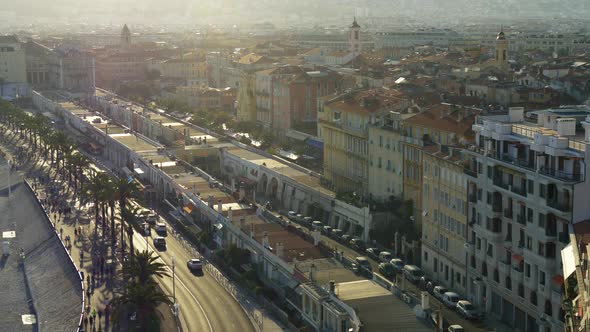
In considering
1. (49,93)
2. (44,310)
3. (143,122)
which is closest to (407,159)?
(44,310)

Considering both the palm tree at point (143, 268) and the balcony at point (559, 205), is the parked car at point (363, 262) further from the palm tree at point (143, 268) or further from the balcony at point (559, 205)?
the balcony at point (559, 205)

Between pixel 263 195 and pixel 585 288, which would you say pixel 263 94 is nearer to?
pixel 263 195

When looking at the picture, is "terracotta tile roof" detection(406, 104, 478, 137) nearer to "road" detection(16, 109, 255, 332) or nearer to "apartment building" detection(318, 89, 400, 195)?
"apartment building" detection(318, 89, 400, 195)

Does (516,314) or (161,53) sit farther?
(161,53)

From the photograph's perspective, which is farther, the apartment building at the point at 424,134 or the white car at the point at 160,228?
the white car at the point at 160,228

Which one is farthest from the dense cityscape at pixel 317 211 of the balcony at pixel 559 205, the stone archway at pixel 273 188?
the stone archway at pixel 273 188

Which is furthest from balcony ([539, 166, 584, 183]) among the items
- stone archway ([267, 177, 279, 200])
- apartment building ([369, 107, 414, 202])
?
stone archway ([267, 177, 279, 200])
